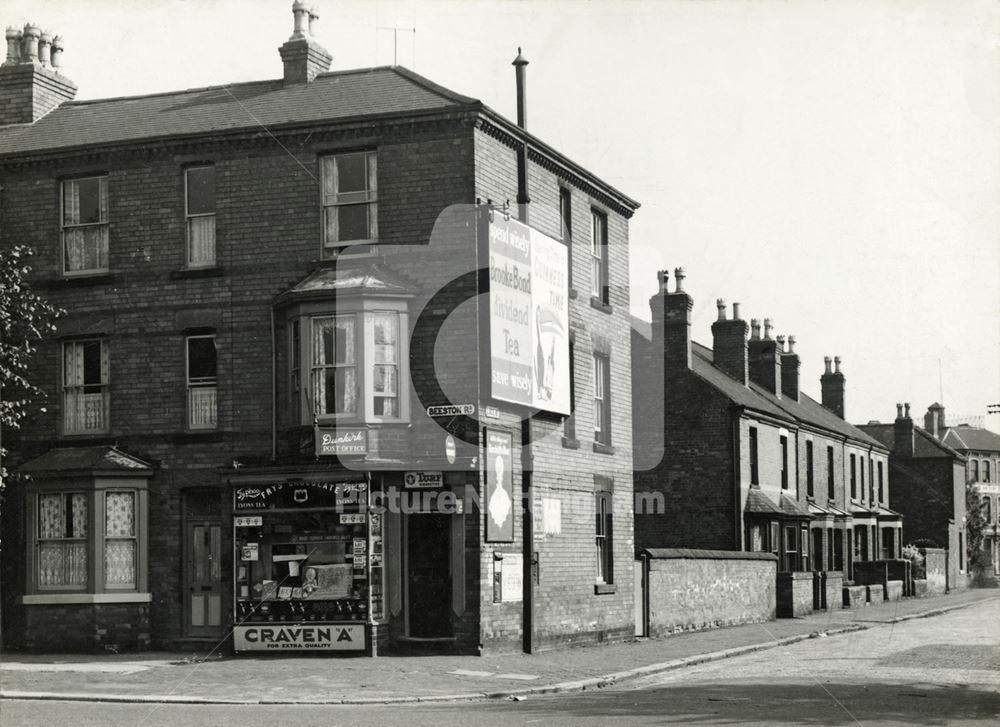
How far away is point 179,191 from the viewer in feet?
80.6

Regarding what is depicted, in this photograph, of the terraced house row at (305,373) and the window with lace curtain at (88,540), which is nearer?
the terraced house row at (305,373)

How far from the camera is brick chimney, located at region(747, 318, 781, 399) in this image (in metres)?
48.8

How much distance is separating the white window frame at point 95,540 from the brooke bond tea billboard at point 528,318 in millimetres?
7049

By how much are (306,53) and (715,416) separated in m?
18.8

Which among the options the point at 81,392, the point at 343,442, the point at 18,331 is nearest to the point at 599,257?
the point at 343,442

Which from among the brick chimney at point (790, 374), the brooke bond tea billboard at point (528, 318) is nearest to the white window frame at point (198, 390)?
the brooke bond tea billboard at point (528, 318)

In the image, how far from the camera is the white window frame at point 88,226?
2509 cm

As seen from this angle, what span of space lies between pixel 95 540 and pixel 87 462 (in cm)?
140

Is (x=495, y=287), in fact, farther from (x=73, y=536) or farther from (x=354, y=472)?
(x=73, y=536)

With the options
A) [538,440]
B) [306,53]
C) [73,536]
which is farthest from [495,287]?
[73,536]

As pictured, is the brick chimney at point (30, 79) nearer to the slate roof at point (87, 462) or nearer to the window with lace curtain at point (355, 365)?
the slate roof at point (87, 462)

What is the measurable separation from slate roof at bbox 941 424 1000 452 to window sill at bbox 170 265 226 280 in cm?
8164

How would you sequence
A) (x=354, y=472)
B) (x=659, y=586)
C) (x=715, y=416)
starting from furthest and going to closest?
(x=715, y=416)
(x=659, y=586)
(x=354, y=472)

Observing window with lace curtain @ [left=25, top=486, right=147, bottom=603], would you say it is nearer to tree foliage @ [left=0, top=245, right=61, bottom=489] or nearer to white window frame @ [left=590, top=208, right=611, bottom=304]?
tree foliage @ [left=0, top=245, right=61, bottom=489]
